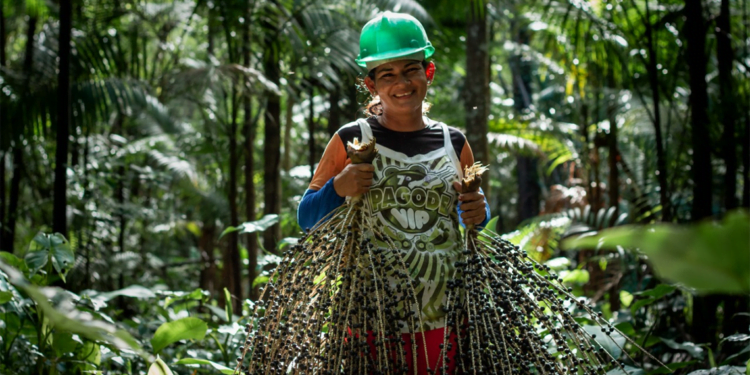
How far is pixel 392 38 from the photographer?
1.88m

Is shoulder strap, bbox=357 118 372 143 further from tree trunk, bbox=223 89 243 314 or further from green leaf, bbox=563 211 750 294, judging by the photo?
tree trunk, bbox=223 89 243 314

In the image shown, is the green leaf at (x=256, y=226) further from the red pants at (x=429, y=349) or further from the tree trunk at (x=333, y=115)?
the tree trunk at (x=333, y=115)

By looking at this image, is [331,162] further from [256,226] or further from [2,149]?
[2,149]

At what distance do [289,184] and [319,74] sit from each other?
252 centimetres

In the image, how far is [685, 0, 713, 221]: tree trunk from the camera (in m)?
3.06

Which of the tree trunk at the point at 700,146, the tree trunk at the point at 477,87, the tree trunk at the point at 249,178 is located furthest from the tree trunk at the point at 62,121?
the tree trunk at the point at 700,146

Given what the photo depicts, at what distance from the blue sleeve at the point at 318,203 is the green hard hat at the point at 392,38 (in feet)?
1.25

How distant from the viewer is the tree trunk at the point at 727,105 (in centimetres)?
315

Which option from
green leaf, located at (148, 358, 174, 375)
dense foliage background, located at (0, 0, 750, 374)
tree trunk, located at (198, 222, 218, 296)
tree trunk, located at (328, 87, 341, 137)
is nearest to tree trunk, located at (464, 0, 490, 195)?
dense foliage background, located at (0, 0, 750, 374)

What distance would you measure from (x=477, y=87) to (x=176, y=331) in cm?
268

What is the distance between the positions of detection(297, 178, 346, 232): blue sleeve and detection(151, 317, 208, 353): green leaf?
59 cm

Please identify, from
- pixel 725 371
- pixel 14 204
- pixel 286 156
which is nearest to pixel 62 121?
pixel 14 204

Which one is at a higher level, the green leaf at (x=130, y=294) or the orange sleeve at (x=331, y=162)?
the orange sleeve at (x=331, y=162)

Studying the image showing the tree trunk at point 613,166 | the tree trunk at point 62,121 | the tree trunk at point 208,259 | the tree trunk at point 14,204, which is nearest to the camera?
the tree trunk at point 62,121
